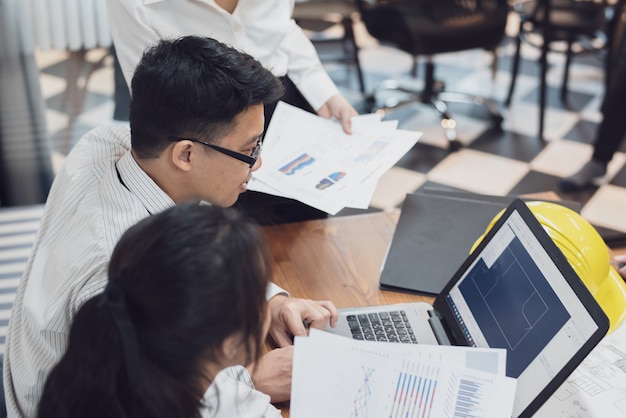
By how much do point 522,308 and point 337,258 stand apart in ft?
1.56

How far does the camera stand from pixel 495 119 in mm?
3695

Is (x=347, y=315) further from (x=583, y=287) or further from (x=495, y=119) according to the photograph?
(x=495, y=119)

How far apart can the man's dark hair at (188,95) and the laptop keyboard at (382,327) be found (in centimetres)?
41

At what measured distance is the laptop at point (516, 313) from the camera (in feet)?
3.44

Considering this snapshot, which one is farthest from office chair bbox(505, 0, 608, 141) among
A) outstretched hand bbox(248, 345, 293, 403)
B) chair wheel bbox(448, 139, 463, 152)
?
outstretched hand bbox(248, 345, 293, 403)

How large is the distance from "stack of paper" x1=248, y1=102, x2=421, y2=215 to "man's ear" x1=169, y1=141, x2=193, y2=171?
28 cm

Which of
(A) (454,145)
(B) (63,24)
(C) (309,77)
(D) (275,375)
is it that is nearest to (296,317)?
(D) (275,375)

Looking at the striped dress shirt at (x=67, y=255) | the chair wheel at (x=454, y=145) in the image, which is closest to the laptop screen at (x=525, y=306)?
the striped dress shirt at (x=67, y=255)

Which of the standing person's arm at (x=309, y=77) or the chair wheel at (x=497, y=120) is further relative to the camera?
the chair wheel at (x=497, y=120)

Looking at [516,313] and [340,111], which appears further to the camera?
[340,111]

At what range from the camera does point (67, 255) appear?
1183 millimetres

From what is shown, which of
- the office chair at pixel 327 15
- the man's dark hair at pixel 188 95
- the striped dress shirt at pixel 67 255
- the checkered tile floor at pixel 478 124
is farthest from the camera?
the office chair at pixel 327 15

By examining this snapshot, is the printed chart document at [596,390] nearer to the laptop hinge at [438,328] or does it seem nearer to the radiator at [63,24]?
the laptop hinge at [438,328]

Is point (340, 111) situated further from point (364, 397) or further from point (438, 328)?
point (364, 397)
